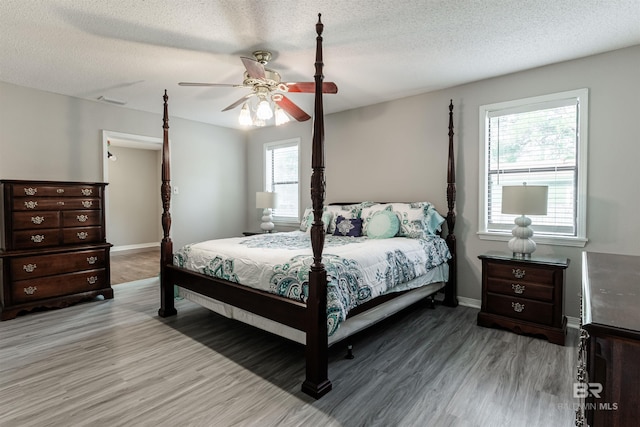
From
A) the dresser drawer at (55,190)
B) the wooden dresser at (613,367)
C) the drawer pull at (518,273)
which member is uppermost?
the dresser drawer at (55,190)

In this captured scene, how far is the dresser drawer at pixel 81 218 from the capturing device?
12.3 feet

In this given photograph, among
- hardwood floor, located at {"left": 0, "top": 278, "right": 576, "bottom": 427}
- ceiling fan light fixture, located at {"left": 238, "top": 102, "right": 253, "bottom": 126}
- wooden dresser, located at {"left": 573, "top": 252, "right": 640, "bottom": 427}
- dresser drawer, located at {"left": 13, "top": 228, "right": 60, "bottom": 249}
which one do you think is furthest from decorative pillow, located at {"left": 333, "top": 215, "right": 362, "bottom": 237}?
dresser drawer, located at {"left": 13, "top": 228, "right": 60, "bottom": 249}

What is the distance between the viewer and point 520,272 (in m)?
2.90

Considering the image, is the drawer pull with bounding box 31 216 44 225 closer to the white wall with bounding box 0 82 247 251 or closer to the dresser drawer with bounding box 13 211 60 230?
the dresser drawer with bounding box 13 211 60 230

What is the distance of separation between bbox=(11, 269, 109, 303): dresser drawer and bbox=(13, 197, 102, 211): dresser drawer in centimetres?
75

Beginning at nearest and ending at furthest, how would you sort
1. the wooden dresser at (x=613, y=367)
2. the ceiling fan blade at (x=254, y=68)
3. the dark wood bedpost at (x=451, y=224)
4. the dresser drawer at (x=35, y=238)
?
the wooden dresser at (x=613, y=367)
the ceiling fan blade at (x=254, y=68)
the dresser drawer at (x=35, y=238)
the dark wood bedpost at (x=451, y=224)

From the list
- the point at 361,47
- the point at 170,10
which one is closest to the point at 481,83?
the point at 361,47

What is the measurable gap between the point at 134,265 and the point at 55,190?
2605 millimetres

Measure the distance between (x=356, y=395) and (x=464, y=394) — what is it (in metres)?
0.66

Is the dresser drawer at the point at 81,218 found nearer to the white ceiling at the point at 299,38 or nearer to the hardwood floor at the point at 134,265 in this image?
the hardwood floor at the point at 134,265

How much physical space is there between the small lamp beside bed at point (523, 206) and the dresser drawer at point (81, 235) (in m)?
4.43

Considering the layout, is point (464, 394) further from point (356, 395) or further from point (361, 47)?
point (361, 47)

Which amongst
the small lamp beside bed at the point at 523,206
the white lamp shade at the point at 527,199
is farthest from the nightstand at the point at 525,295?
the white lamp shade at the point at 527,199

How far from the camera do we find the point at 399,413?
1.85 meters
